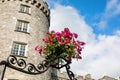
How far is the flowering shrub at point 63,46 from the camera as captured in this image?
22.9ft

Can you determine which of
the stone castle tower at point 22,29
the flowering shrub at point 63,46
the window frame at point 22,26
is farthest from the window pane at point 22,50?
the flowering shrub at point 63,46

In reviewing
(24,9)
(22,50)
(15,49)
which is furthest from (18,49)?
(24,9)

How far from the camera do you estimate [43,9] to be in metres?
24.3

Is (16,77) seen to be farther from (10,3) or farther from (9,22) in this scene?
(10,3)

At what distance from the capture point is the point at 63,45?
276 inches

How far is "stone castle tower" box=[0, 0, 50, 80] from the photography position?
1945 centimetres

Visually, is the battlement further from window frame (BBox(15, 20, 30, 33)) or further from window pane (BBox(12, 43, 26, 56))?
window pane (BBox(12, 43, 26, 56))

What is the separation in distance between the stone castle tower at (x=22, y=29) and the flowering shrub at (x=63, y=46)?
39.6 ft

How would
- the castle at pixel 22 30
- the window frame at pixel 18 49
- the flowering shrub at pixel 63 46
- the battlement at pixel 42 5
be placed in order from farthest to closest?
1. the battlement at pixel 42 5
2. the window frame at pixel 18 49
3. the castle at pixel 22 30
4. the flowering shrub at pixel 63 46

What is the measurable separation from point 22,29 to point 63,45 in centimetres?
1500

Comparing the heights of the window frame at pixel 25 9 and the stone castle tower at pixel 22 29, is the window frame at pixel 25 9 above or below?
above

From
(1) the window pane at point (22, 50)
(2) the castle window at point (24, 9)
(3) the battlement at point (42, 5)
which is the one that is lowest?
(1) the window pane at point (22, 50)

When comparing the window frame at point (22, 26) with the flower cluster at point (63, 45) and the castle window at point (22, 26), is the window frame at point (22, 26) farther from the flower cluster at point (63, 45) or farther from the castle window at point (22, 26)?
the flower cluster at point (63, 45)

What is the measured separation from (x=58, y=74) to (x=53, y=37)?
21.3 metres
